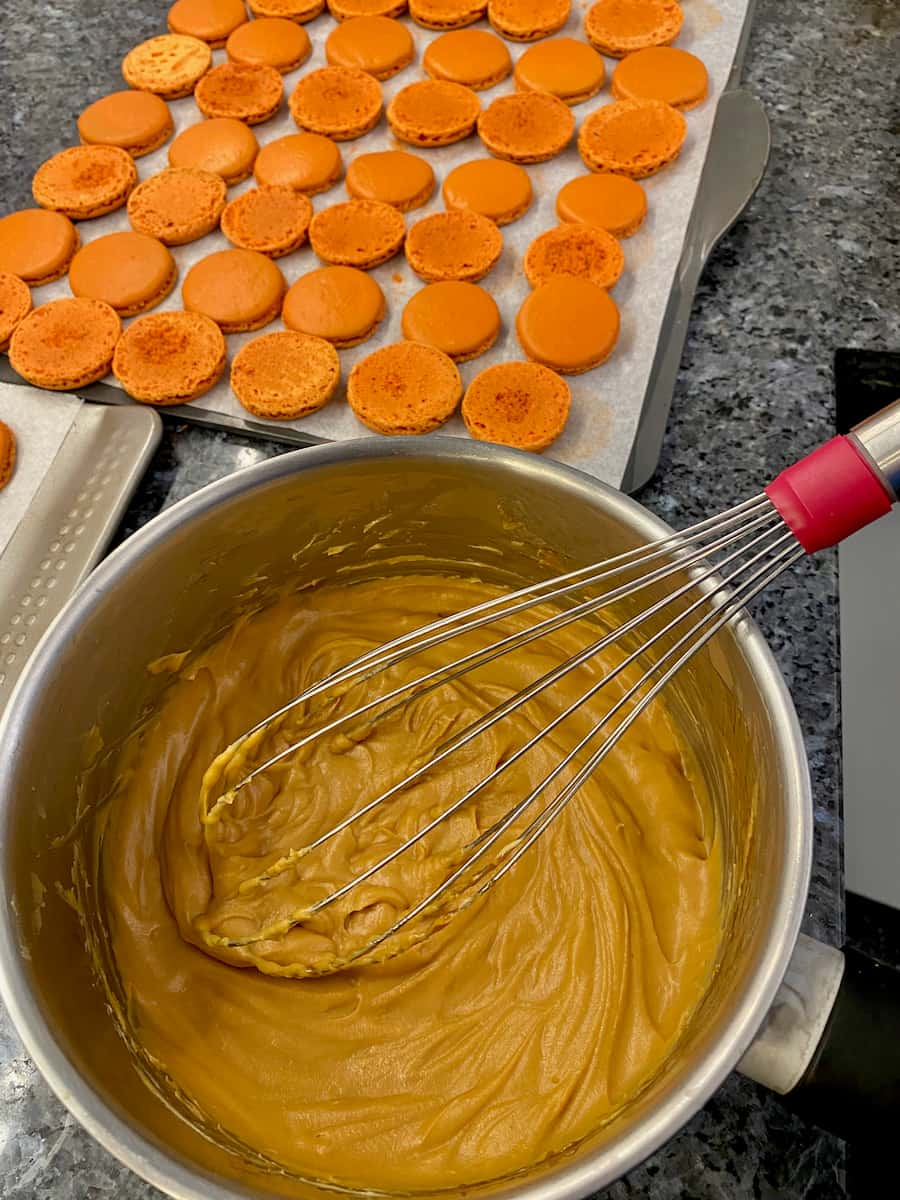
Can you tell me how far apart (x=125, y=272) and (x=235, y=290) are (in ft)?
0.52

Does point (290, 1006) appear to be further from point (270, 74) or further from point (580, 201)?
point (270, 74)

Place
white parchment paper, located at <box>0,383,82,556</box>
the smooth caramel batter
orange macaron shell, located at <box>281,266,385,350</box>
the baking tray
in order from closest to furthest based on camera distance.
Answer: the smooth caramel batter
the baking tray
white parchment paper, located at <box>0,383,82,556</box>
orange macaron shell, located at <box>281,266,385,350</box>

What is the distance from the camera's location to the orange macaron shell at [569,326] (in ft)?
3.78

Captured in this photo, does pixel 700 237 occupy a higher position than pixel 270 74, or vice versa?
pixel 270 74

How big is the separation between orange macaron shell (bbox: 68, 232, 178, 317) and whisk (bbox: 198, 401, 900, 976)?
71 cm

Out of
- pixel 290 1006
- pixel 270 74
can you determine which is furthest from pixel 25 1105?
pixel 270 74

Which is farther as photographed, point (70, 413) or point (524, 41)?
point (524, 41)

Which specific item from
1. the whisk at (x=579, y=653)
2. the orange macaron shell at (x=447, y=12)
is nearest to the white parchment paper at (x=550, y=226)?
the orange macaron shell at (x=447, y=12)

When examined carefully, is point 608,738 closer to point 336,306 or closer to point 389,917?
point 389,917

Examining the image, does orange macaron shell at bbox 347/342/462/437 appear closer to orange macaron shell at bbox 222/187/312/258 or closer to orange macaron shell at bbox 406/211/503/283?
orange macaron shell at bbox 406/211/503/283

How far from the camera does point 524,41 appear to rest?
4.85 ft

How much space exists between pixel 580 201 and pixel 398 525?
0.69 metres

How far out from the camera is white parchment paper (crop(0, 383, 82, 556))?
109cm

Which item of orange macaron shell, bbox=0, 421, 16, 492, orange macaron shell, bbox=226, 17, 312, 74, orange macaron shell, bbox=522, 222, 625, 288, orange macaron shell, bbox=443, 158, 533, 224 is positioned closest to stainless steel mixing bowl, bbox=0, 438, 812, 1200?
orange macaron shell, bbox=0, 421, 16, 492
